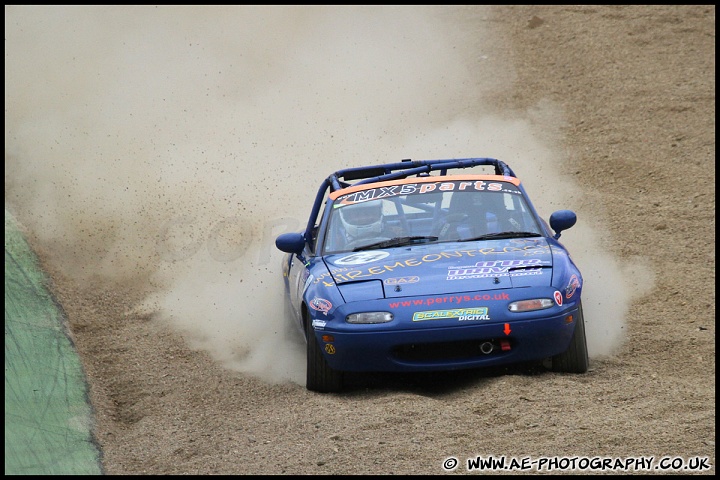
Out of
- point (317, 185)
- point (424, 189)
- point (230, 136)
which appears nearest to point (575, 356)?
point (424, 189)

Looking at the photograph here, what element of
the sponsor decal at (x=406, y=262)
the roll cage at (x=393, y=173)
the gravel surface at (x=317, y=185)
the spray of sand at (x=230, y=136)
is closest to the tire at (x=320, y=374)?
the gravel surface at (x=317, y=185)

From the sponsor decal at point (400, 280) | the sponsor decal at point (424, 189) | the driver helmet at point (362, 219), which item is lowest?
the sponsor decal at point (400, 280)

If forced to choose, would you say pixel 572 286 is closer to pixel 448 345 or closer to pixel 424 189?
pixel 448 345

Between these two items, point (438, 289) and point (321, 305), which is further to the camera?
point (321, 305)

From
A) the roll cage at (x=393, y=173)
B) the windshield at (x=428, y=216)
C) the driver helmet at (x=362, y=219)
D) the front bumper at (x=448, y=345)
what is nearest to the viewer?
the front bumper at (x=448, y=345)

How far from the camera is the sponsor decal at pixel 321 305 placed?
679 cm

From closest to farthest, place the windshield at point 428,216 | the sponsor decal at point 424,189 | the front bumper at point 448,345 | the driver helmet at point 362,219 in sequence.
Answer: the front bumper at point 448,345
the windshield at point 428,216
the driver helmet at point 362,219
the sponsor decal at point 424,189

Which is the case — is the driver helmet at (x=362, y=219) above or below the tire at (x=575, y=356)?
above

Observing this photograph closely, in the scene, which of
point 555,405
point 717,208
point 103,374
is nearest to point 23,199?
point 103,374

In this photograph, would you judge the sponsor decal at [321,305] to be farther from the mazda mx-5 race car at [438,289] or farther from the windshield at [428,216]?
the windshield at [428,216]

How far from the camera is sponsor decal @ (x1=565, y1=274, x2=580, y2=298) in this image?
22.3 feet

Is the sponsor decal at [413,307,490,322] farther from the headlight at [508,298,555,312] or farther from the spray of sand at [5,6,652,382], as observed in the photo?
the spray of sand at [5,6,652,382]

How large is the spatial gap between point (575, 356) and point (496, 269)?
77cm

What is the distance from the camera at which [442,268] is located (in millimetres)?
6996
